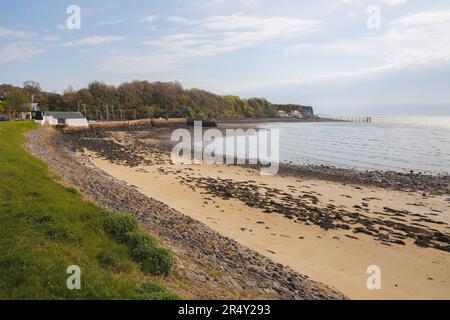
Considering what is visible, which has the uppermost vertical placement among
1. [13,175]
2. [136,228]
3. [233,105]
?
[233,105]

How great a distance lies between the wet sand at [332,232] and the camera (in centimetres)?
1010

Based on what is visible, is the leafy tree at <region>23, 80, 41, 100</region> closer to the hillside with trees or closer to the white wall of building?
the hillside with trees

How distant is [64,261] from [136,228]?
243cm

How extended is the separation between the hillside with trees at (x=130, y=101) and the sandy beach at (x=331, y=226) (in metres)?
88.6

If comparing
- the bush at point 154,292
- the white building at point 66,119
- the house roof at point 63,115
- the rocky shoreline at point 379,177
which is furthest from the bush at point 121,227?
the house roof at point 63,115

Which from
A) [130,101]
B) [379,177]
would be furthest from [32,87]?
[379,177]

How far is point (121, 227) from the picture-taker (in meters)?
8.58

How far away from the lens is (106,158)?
34281 millimetres

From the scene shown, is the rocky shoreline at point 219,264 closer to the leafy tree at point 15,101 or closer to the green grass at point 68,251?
the green grass at point 68,251

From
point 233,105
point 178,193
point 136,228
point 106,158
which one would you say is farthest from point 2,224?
point 233,105

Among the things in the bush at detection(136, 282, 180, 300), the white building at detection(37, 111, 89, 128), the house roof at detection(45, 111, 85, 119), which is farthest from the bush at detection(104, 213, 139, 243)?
the house roof at detection(45, 111, 85, 119)

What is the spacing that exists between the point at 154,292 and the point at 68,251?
2.39m

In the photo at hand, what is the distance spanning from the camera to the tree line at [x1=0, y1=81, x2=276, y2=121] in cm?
11300

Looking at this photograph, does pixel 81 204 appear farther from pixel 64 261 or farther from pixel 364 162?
pixel 364 162
